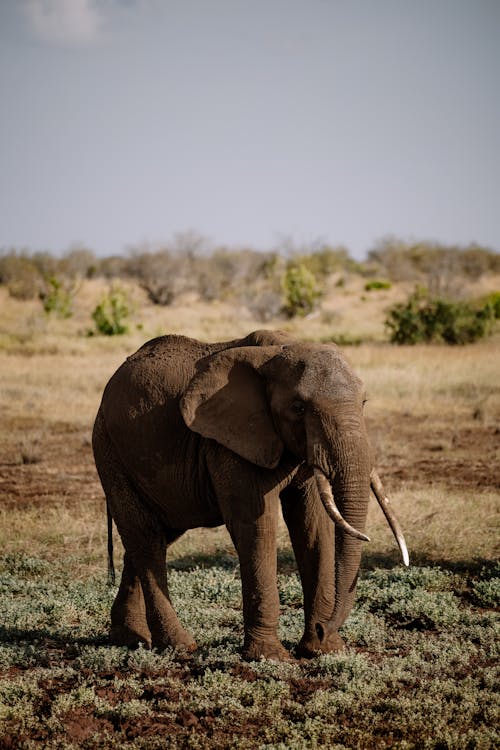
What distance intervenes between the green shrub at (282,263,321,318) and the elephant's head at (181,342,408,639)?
36.4m

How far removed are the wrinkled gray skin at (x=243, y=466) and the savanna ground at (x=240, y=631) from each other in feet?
1.24

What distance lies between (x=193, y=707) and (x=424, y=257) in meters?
63.6

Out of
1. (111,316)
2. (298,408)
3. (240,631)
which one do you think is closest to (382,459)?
(240,631)

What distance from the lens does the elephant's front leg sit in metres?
5.90

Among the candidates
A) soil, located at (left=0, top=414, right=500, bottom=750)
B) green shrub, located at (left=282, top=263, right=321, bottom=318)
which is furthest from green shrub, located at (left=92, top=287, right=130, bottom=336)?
soil, located at (left=0, top=414, right=500, bottom=750)

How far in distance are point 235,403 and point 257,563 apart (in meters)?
1.06

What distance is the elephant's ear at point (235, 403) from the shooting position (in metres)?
5.86

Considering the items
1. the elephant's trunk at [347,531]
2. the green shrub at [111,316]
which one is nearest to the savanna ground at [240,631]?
the elephant's trunk at [347,531]

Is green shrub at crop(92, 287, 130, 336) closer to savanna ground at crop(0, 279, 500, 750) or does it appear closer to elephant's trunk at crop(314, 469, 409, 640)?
savanna ground at crop(0, 279, 500, 750)

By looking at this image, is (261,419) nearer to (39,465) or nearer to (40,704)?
(40,704)

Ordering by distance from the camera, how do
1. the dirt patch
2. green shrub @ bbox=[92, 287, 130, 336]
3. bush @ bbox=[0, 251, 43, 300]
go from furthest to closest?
1. bush @ bbox=[0, 251, 43, 300]
2. green shrub @ bbox=[92, 287, 130, 336]
3. the dirt patch

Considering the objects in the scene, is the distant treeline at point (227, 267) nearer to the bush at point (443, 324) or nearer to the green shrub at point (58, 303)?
the green shrub at point (58, 303)

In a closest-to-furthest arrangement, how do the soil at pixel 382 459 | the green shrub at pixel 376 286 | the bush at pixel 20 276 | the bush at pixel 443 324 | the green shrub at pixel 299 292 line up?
the soil at pixel 382 459 → the bush at pixel 443 324 → the green shrub at pixel 299 292 → the bush at pixel 20 276 → the green shrub at pixel 376 286

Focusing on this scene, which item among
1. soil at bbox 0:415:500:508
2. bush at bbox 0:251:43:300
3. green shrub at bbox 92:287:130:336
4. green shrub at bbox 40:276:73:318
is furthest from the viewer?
bush at bbox 0:251:43:300
